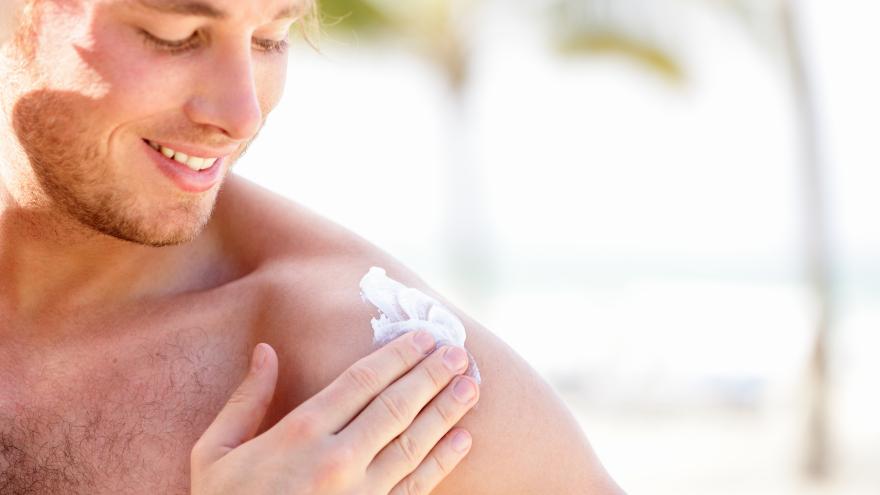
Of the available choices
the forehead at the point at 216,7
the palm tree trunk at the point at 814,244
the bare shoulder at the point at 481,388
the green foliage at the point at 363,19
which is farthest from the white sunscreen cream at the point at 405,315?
the green foliage at the point at 363,19

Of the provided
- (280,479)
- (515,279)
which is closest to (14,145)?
(280,479)

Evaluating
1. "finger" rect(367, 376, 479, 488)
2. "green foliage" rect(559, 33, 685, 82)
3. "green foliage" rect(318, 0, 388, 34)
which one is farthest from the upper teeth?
"green foliage" rect(559, 33, 685, 82)

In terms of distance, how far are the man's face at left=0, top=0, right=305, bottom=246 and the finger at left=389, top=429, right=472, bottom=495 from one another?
1.96 feet

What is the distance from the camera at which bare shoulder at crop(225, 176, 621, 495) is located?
82.0 inches

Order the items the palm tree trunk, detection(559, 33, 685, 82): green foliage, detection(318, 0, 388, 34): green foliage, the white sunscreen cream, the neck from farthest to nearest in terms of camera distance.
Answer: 1. detection(559, 33, 685, 82): green foliage
2. detection(318, 0, 388, 34): green foliage
3. the palm tree trunk
4. the neck
5. the white sunscreen cream

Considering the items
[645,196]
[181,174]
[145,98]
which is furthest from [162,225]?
[645,196]

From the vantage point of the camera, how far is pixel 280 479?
1.93 metres

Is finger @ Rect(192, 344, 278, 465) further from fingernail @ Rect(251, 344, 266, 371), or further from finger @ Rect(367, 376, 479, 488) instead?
finger @ Rect(367, 376, 479, 488)

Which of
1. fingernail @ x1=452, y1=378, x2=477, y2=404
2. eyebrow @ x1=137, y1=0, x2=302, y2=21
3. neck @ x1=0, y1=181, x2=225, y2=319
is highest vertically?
eyebrow @ x1=137, y1=0, x2=302, y2=21

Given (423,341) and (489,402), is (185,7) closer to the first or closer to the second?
(423,341)

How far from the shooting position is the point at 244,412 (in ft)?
6.77

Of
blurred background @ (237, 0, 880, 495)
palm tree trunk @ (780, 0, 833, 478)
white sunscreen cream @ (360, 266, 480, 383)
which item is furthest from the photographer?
blurred background @ (237, 0, 880, 495)

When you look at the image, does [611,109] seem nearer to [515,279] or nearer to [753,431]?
[515,279]

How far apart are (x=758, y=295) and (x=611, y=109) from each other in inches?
561
